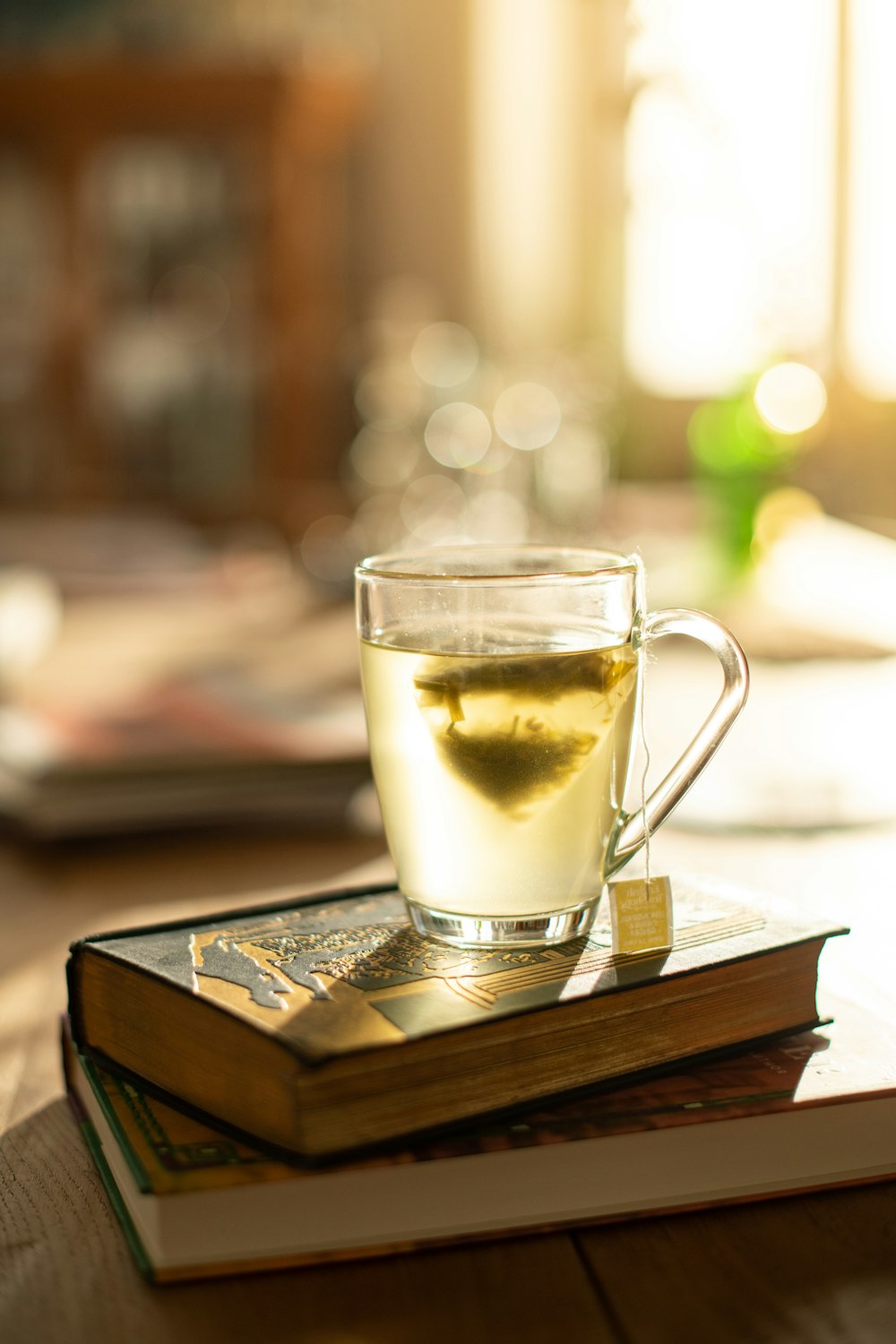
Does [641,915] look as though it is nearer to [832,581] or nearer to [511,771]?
[511,771]

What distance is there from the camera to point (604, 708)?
1.76ft

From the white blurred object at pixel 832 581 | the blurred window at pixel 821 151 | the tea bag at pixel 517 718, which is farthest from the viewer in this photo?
the blurred window at pixel 821 151

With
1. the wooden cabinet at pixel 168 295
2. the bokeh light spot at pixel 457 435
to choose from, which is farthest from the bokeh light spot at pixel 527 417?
the wooden cabinet at pixel 168 295

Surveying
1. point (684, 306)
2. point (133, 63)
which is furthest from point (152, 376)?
point (684, 306)

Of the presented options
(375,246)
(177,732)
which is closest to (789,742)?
(177,732)

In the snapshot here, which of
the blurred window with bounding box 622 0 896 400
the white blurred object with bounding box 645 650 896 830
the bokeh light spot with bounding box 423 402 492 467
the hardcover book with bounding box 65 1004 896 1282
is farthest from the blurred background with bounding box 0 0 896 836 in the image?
the hardcover book with bounding box 65 1004 896 1282

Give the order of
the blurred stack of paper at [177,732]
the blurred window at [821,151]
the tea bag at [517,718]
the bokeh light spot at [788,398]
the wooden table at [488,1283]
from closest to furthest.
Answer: the wooden table at [488,1283], the tea bag at [517,718], the blurred stack of paper at [177,732], the bokeh light spot at [788,398], the blurred window at [821,151]

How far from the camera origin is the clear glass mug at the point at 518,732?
1.72ft

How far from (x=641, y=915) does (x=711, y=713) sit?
0.08 m

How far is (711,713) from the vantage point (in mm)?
545

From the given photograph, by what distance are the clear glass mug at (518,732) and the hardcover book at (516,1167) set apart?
0.29ft

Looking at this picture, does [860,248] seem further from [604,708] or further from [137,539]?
[604,708]

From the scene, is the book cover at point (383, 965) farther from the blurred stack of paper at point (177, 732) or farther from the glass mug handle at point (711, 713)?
the blurred stack of paper at point (177, 732)

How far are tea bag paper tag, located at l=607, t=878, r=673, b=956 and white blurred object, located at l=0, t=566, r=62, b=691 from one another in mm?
877
